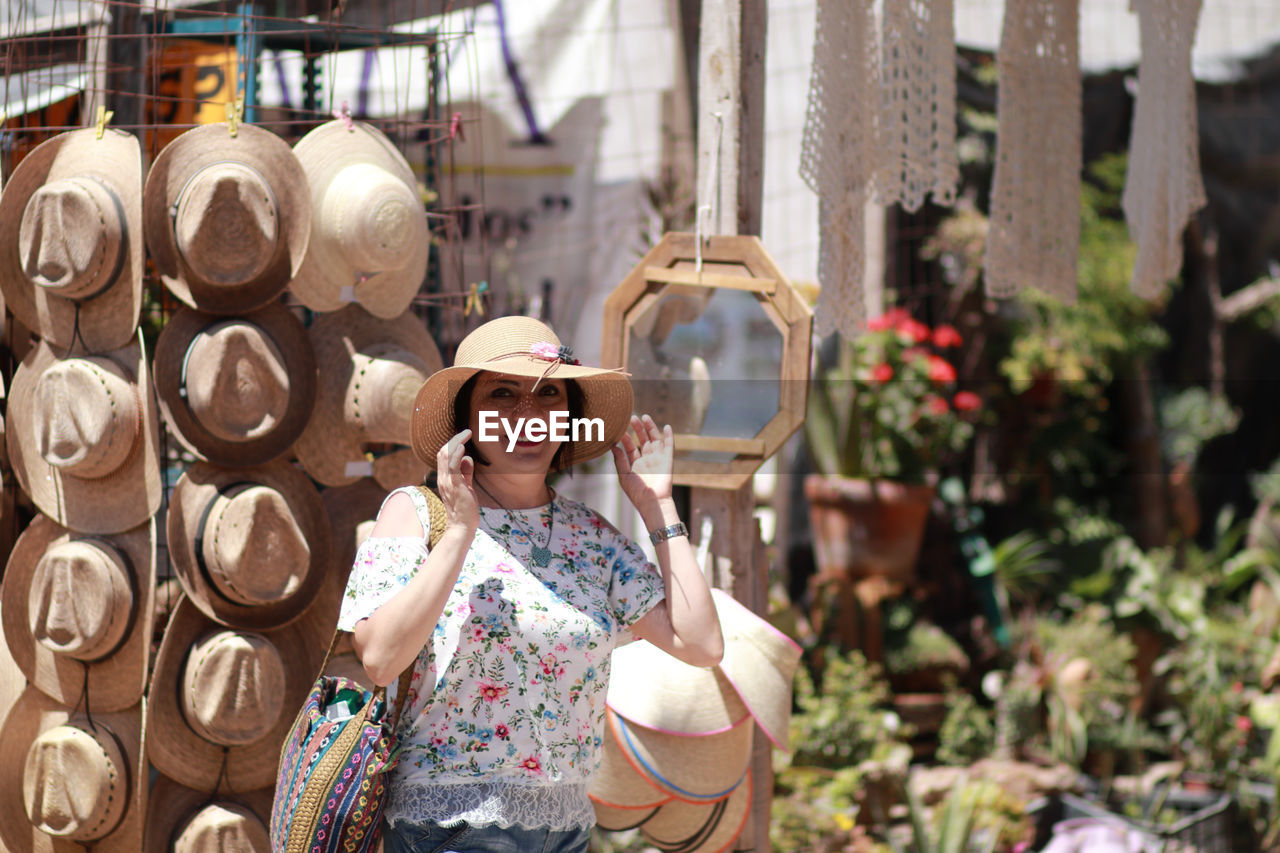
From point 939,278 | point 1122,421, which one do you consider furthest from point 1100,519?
point 939,278

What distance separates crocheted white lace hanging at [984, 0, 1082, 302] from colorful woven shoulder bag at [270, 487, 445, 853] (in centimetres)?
197

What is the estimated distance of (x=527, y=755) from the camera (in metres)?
1.72

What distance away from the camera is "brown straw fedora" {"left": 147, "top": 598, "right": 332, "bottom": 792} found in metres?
2.29

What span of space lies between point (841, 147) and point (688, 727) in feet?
4.26

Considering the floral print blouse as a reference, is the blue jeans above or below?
below

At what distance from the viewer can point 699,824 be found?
8.02 ft

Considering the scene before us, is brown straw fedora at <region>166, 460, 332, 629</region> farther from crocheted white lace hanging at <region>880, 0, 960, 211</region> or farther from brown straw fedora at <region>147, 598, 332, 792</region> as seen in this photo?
crocheted white lace hanging at <region>880, 0, 960, 211</region>

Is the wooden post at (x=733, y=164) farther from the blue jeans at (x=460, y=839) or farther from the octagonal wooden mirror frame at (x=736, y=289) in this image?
the blue jeans at (x=460, y=839)

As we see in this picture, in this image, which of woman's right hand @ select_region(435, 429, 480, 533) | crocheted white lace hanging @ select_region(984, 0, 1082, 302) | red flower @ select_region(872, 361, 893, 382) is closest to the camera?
woman's right hand @ select_region(435, 429, 480, 533)

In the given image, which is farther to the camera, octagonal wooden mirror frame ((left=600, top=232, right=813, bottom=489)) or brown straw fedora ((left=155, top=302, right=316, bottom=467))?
octagonal wooden mirror frame ((left=600, top=232, right=813, bottom=489))

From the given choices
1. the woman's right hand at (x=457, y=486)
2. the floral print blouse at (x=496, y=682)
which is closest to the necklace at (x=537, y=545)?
the floral print blouse at (x=496, y=682)

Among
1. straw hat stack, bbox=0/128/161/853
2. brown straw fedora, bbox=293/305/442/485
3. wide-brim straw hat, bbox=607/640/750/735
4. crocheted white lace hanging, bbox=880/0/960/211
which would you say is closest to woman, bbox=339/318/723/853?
wide-brim straw hat, bbox=607/640/750/735

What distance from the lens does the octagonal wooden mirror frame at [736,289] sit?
8.17ft

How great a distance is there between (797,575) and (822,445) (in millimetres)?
1073
